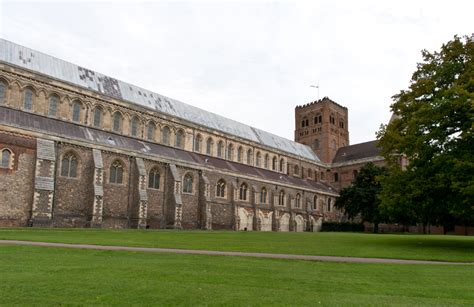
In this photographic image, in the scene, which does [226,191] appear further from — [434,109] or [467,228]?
[467,228]

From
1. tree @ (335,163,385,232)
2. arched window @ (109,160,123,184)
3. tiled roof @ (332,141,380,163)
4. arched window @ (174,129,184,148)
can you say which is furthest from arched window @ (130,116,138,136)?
tiled roof @ (332,141,380,163)

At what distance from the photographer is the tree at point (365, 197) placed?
49625 mm

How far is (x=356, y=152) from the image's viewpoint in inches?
2717

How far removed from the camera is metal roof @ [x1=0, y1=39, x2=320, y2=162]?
35128 mm

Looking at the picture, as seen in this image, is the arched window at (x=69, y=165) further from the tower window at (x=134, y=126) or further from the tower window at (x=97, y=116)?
the tower window at (x=134, y=126)

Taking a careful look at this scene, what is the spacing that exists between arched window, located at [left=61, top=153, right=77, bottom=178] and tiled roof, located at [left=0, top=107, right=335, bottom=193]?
1536 millimetres

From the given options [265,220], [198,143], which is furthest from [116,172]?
[265,220]

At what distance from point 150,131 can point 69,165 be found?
11.9 meters

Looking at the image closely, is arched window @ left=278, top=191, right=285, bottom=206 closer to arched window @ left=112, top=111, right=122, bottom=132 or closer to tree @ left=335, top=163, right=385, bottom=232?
tree @ left=335, top=163, right=385, bottom=232

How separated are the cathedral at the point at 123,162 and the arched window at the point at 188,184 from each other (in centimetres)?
10

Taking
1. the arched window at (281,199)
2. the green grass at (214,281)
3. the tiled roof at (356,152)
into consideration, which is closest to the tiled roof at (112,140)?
the arched window at (281,199)

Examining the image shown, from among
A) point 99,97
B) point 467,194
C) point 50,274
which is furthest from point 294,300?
point 99,97

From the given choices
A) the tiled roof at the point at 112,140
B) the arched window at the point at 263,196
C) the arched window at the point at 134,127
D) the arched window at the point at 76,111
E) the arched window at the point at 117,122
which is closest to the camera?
the tiled roof at the point at 112,140

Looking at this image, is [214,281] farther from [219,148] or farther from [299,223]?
[299,223]
